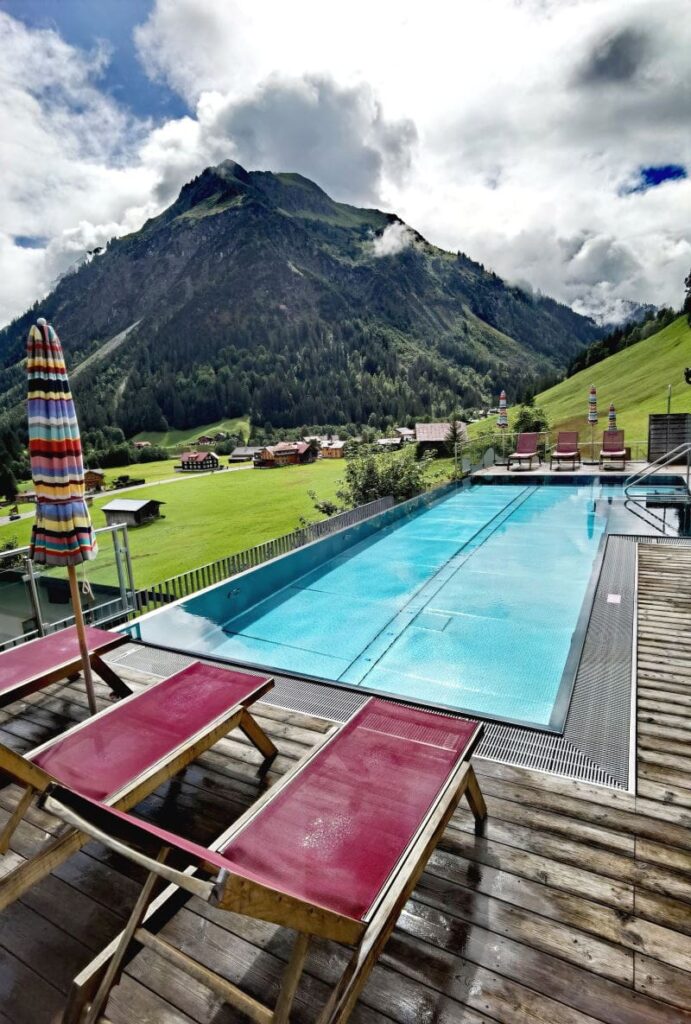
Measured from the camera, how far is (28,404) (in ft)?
8.76

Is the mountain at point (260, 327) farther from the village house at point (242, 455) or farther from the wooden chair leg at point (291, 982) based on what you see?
the wooden chair leg at point (291, 982)

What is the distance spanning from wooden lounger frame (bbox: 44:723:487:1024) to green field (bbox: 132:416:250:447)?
104m

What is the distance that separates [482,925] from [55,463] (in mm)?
2941

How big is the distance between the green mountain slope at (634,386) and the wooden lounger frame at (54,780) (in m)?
33.8

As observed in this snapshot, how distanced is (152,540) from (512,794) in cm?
4051

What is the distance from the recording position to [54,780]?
137 centimetres

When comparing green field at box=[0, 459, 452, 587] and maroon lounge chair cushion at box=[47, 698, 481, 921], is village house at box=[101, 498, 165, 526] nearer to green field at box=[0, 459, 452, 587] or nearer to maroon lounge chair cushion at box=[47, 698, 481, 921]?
green field at box=[0, 459, 452, 587]

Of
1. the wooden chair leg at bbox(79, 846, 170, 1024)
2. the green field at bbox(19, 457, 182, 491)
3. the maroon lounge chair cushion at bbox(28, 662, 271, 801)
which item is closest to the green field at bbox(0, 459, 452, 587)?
the green field at bbox(19, 457, 182, 491)

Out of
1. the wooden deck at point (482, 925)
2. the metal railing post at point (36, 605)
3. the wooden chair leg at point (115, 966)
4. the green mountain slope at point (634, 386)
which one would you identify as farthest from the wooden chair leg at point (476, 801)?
the green mountain slope at point (634, 386)

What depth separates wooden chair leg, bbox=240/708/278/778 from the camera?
2762 mm

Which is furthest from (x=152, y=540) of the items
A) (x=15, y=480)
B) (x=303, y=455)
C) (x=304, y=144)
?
(x=304, y=144)

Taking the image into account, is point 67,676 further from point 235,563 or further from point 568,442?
point 568,442

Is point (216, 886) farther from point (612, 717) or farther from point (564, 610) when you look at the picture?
point (564, 610)

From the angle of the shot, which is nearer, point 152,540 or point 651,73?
point 651,73
